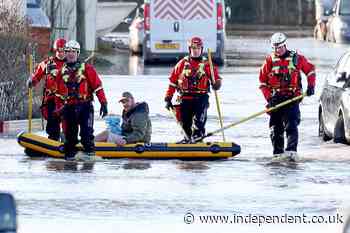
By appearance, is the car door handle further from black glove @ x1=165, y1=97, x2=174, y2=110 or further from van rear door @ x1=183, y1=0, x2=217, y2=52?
black glove @ x1=165, y1=97, x2=174, y2=110

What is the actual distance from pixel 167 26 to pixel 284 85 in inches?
775

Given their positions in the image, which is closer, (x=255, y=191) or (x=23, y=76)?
(x=255, y=191)

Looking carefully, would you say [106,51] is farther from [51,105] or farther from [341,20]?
[51,105]

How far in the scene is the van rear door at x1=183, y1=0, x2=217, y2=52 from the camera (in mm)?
36250

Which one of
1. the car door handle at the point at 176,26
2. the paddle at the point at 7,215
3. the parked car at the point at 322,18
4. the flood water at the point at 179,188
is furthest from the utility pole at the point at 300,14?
the paddle at the point at 7,215

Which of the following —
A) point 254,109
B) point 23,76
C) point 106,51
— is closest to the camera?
point 23,76

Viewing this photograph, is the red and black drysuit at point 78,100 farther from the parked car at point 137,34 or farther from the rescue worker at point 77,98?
the parked car at point 137,34

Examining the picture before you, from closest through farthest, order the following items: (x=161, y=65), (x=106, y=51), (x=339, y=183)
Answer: (x=339, y=183) → (x=161, y=65) → (x=106, y=51)

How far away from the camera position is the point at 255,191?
1388 centimetres

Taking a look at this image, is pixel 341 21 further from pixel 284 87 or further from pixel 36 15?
pixel 284 87

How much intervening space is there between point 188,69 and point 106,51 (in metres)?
28.6

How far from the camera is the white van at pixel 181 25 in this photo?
119ft

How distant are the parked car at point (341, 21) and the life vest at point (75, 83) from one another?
31810mm

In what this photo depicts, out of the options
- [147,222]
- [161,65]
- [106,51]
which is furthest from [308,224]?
[106,51]
